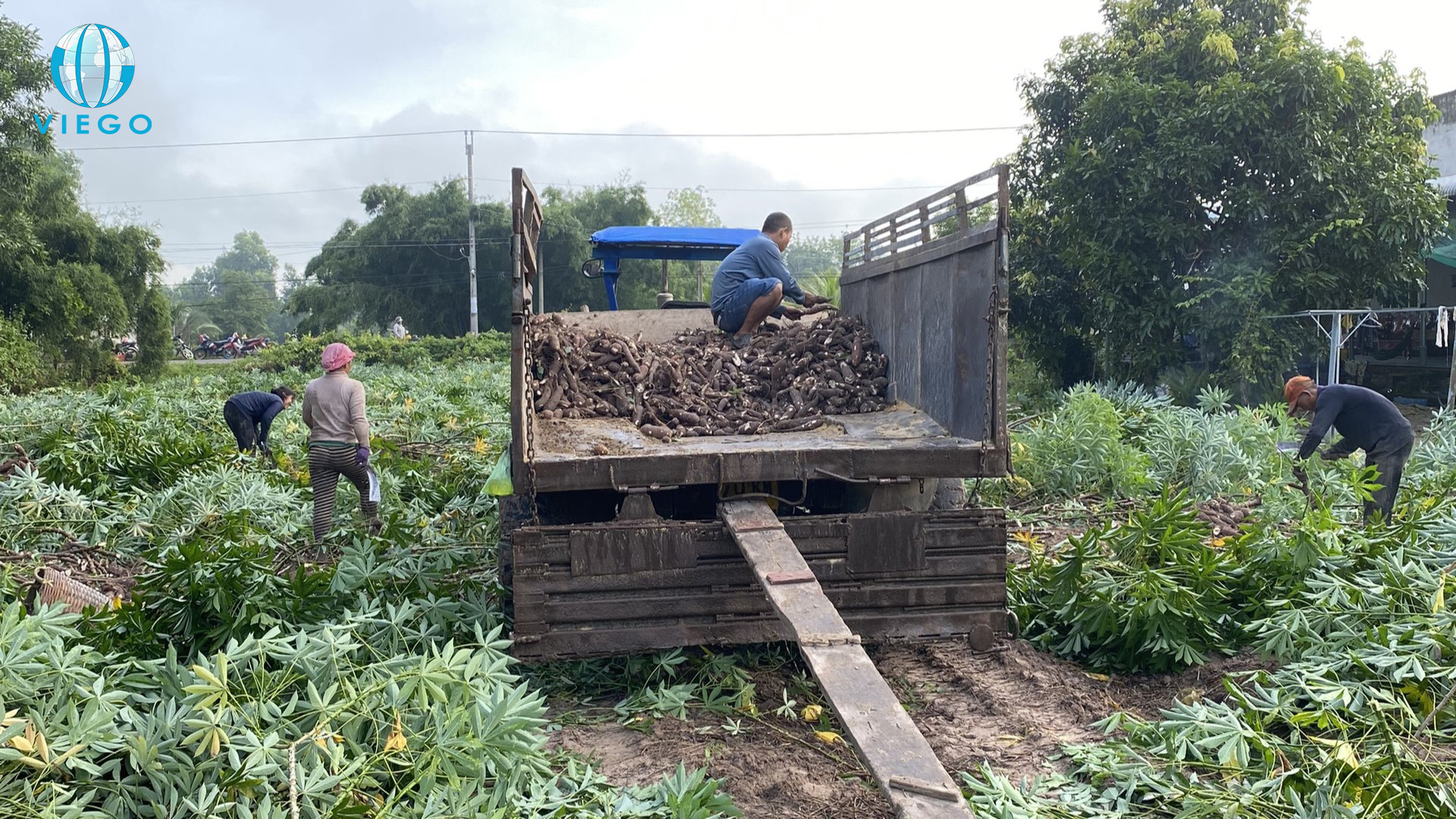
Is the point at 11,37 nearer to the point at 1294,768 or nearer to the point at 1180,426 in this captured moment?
the point at 1180,426

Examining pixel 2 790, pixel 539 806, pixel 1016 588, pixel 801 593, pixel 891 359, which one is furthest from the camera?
pixel 891 359

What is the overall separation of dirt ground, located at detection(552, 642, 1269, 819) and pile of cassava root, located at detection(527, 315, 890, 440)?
1.34m

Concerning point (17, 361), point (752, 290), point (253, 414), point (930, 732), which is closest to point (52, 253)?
point (17, 361)

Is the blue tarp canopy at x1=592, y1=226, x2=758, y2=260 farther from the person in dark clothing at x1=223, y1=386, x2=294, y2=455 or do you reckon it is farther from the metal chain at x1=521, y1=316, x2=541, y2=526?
the metal chain at x1=521, y1=316, x2=541, y2=526

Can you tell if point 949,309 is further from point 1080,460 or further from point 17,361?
point 17,361

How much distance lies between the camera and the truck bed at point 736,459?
3.91 meters

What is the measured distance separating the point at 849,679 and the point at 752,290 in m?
3.56

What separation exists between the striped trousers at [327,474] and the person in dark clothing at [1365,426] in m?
6.43

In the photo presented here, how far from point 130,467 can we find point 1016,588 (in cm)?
721

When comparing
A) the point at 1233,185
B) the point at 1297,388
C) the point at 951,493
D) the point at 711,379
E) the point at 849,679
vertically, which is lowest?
the point at 849,679

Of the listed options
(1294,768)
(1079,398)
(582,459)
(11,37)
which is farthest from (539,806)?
(11,37)

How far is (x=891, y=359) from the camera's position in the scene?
18.2 ft

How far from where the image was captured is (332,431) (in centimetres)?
670

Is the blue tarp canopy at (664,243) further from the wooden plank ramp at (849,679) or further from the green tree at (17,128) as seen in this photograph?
the green tree at (17,128)
